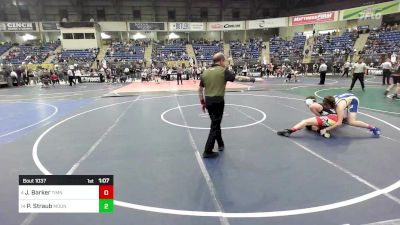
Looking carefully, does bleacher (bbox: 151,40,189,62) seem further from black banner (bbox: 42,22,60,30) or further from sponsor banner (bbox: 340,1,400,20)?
sponsor banner (bbox: 340,1,400,20)

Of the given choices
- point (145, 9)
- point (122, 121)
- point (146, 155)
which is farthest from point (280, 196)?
point (145, 9)

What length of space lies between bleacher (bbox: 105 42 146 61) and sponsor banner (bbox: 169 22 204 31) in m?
5.81

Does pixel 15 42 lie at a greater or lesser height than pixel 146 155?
greater

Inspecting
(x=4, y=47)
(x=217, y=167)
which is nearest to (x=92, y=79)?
(x=217, y=167)

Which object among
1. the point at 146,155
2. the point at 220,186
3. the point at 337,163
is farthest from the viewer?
the point at 146,155

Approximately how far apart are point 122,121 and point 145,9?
1587 inches

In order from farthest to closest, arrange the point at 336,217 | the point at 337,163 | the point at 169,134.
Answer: the point at 169,134 < the point at 337,163 < the point at 336,217

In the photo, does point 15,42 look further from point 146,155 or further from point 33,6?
point 146,155

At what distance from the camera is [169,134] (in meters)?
6.86

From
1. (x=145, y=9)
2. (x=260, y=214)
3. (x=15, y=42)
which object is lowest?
(x=260, y=214)

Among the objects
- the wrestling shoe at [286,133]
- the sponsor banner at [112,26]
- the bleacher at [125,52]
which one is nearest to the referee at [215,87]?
the wrestling shoe at [286,133]

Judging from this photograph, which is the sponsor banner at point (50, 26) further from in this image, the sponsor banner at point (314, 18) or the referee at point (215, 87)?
the referee at point (215, 87)

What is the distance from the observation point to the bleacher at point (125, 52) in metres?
36.7
